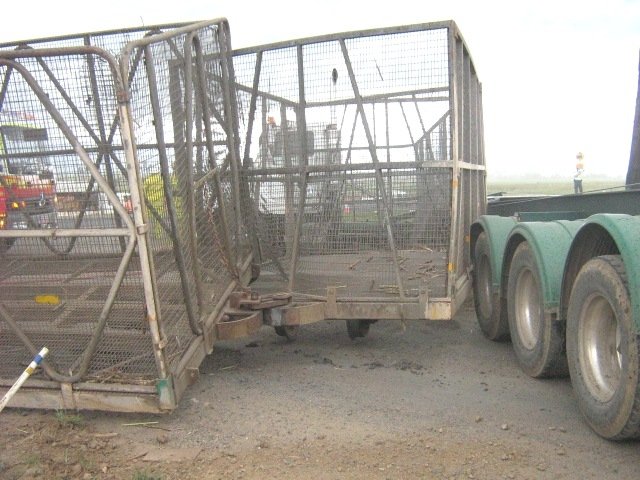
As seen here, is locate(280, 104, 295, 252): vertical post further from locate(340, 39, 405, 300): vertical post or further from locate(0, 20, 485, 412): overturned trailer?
locate(340, 39, 405, 300): vertical post

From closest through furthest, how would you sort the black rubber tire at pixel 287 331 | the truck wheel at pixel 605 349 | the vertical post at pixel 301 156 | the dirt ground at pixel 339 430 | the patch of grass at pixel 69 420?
the truck wheel at pixel 605 349 → the dirt ground at pixel 339 430 → the patch of grass at pixel 69 420 → the vertical post at pixel 301 156 → the black rubber tire at pixel 287 331

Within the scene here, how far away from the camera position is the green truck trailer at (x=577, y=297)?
3180mm

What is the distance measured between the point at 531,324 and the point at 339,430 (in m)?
2.03

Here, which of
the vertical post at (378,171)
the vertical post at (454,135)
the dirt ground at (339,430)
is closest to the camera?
the dirt ground at (339,430)

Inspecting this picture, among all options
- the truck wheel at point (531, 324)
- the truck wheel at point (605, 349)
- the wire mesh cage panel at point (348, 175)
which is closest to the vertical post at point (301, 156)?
the wire mesh cage panel at point (348, 175)

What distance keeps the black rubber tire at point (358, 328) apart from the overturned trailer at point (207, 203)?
5 centimetres

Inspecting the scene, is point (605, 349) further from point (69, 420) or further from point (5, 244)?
point (5, 244)

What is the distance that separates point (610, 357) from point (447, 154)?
2180 mm

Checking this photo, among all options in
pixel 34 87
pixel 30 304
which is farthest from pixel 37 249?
pixel 34 87

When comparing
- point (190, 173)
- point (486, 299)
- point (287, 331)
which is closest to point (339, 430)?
point (287, 331)

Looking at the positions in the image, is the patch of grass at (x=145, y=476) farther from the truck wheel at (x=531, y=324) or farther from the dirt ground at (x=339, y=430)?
the truck wheel at (x=531, y=324)

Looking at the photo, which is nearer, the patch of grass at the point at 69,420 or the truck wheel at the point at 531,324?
the patch of grass at the point at 69,420

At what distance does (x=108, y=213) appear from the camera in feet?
13.2

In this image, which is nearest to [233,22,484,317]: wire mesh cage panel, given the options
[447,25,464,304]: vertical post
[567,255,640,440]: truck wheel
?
[447,25,464,304]: vertical post
